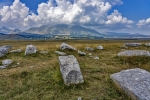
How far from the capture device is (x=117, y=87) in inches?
255

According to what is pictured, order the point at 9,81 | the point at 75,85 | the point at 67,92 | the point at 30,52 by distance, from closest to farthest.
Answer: the point at 67,92
the point at 75,85
the point at 9,81
the point at 30,52

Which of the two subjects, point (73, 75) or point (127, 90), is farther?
point (73, 75)

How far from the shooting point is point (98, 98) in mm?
5945

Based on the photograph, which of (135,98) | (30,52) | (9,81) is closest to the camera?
(135,98)

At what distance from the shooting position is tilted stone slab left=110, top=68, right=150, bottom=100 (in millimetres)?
5144

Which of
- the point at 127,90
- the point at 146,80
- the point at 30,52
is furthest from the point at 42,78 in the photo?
the point at 30,52

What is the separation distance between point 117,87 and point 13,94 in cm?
437

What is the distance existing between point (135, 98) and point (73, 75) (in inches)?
113

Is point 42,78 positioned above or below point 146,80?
below

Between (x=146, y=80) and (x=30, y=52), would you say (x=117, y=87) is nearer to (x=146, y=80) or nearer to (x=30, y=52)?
(x=146, y=80)

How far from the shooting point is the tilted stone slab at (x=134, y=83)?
5.14 metres

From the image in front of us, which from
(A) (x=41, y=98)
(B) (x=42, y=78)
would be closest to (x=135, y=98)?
(A) (x=41, y=98)

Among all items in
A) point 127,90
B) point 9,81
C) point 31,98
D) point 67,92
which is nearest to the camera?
point 127,90

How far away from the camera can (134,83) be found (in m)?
5.90
